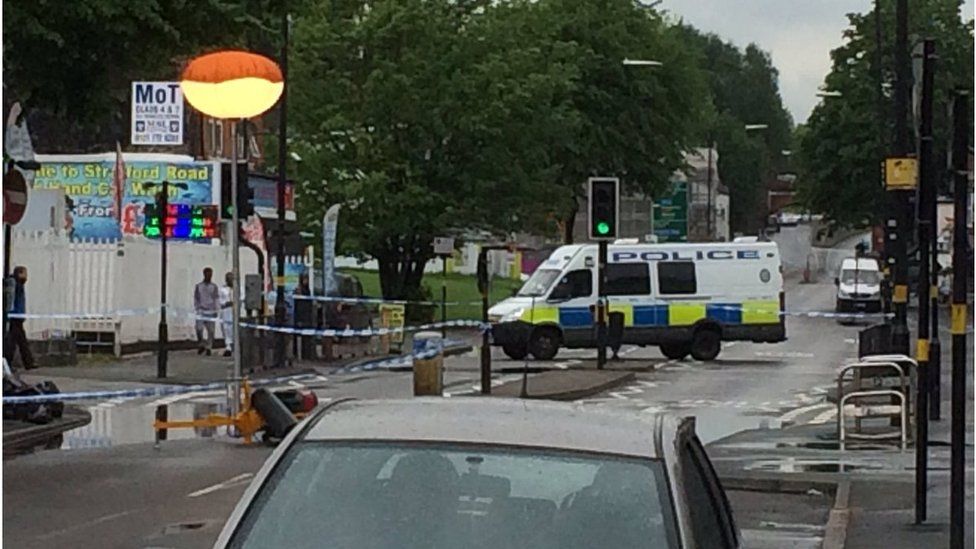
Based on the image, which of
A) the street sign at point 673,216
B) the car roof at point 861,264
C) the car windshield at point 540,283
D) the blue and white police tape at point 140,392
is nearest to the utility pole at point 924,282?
the blue and white police tape at point 140,392

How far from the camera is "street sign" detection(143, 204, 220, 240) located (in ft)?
106

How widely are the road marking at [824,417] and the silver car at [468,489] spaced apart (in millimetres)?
17393

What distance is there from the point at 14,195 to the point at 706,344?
71.9ft

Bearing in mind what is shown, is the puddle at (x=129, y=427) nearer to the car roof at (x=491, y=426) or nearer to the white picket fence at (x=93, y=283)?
the white picket fence at (x=93, y=283)

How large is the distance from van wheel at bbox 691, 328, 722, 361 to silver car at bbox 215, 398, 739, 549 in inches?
1309

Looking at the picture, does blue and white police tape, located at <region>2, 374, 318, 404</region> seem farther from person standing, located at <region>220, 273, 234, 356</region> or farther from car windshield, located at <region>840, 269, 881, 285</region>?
car windshield, located at <region>840, 269, 881, 285</region>

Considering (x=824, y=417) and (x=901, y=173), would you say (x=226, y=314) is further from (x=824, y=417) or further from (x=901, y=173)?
(x=901, y=173)

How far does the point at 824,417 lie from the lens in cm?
2420

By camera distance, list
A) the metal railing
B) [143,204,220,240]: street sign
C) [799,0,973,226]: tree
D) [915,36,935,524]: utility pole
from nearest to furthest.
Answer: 1. [915,36,935,524]: utility pole
2. the metal railing
3. [143,204,220,240]: street sign
4. [799,0,973,226]: tree

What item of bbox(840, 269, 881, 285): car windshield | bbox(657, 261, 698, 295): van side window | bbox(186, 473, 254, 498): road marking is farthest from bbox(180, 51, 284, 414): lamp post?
bbox(840, 269, 881, 285): car windshield

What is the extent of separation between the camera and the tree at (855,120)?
252 ft

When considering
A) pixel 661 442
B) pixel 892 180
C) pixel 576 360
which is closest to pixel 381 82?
pixel 576 360

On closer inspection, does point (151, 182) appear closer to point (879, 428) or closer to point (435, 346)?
point (435, 346)

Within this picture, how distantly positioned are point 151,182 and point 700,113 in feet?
112
